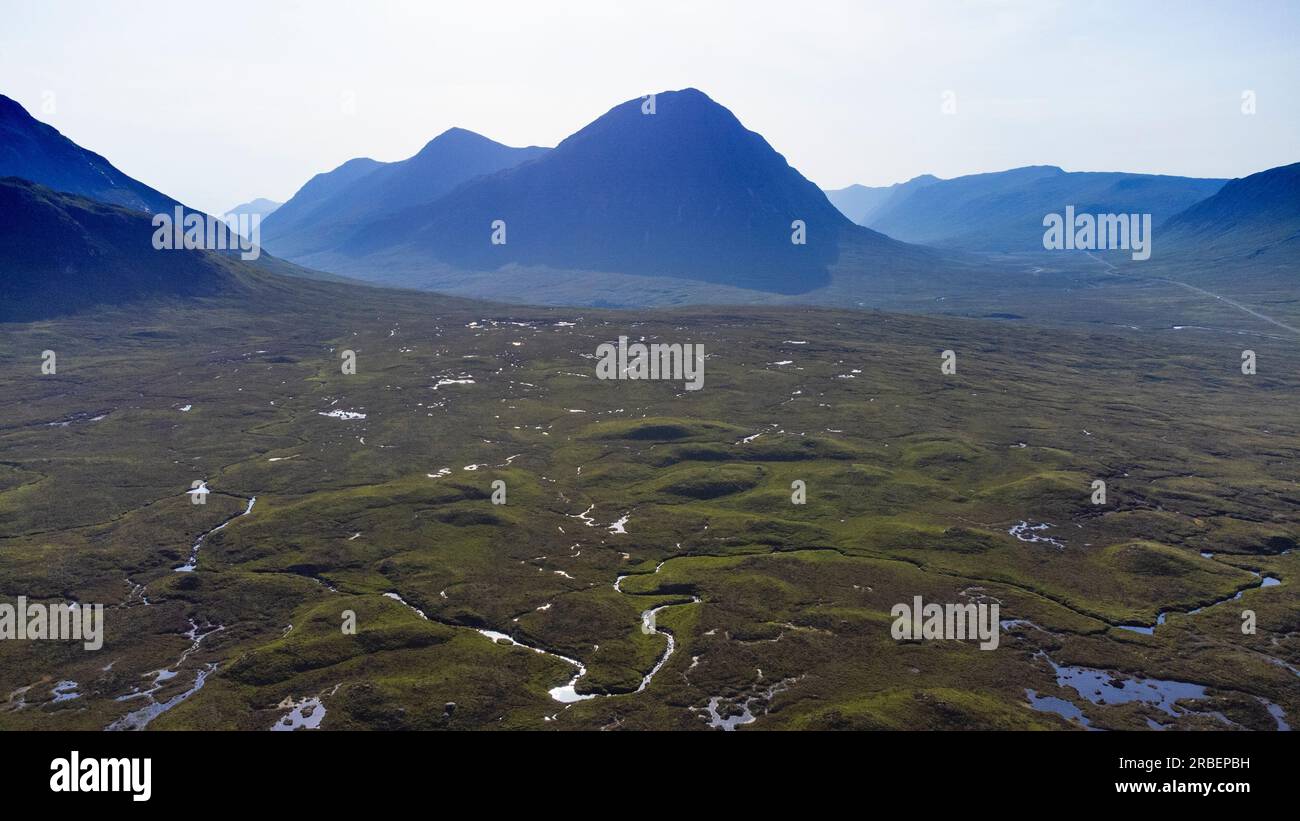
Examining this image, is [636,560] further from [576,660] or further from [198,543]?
[198,543]

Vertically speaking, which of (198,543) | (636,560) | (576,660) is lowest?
(576,660)

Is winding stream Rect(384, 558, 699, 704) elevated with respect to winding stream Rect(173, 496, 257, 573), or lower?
lower

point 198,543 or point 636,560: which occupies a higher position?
point 198,543

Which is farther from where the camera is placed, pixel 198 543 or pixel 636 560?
pixel 198 543

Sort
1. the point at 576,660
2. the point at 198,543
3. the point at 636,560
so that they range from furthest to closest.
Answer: the point at 198,543 → the point at 636,560 → the point at 576,660

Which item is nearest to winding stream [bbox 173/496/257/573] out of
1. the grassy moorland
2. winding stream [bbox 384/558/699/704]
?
the grassy moorland

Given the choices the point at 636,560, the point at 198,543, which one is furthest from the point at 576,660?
the point at 198,543

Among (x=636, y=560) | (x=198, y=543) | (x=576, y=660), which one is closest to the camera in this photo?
(x=576, y=660)

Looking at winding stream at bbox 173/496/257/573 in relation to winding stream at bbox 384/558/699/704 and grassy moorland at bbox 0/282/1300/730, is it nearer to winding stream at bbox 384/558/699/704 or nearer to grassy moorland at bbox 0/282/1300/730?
grassy moorland at bbox 0/282/1300/730
